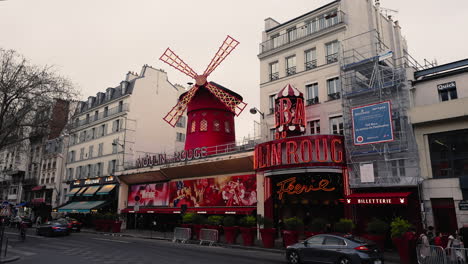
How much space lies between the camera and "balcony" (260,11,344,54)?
70.2 ft

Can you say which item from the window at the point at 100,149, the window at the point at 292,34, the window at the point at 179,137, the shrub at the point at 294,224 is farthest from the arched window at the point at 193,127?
the shrub at the point at 294,224

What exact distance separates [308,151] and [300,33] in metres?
9.45

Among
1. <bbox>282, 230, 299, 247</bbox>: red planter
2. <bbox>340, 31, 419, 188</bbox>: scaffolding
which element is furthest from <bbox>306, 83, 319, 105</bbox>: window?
<bbox>282, 230, 299, 247</bbox>: red planter

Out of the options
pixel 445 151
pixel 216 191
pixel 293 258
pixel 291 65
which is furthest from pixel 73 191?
pixel 445 151

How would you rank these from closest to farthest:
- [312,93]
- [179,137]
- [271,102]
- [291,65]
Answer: [312,93] → [291,65] → [271,102] → [179,137]

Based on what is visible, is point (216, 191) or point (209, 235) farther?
point (216, 191)

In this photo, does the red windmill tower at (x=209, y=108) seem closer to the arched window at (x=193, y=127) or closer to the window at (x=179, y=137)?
the arched window at (x=193, y=127)

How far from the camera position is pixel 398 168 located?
674 inches

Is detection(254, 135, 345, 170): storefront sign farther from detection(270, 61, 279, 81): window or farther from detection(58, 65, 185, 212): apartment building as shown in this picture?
detection(58, 65, 185, 212): apartment building

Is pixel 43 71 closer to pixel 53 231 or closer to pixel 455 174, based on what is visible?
pixel 53 231

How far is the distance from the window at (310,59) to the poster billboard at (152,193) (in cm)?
1637

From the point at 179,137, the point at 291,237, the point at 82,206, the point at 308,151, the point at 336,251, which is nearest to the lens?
the point at 336,251

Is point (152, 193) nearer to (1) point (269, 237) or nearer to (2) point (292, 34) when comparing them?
(1) point (269, 237)

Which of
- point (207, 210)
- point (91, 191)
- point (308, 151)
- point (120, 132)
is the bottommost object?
point (207, 210)
